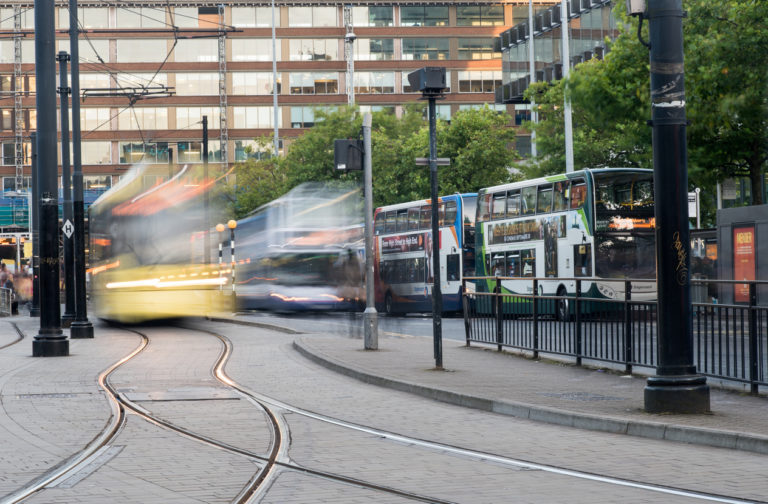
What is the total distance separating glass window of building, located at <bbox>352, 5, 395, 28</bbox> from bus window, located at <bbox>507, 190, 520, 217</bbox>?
193 ft

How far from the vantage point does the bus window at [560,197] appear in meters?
31.3

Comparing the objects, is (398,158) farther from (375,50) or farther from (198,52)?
(198,52)

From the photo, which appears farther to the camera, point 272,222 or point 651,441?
point 272,222

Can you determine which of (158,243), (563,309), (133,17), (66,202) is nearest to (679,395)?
(563,309)

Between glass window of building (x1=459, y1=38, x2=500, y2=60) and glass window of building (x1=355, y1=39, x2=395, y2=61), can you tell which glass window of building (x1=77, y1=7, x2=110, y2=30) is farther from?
glass window of building (x1=459, y1=38, x2=500, y2=60)

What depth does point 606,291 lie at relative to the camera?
15945 mm

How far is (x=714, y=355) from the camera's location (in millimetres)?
12727

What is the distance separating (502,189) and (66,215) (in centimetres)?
1309

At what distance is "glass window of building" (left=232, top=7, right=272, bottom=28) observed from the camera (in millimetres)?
89188

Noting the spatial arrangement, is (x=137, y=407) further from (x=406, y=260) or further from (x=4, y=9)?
(x=4, y=9)

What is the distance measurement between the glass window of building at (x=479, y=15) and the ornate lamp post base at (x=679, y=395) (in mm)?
83090

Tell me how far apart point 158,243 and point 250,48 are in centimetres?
6468

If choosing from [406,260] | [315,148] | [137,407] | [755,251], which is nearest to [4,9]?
[315,148]

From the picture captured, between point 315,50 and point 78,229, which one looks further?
point 315,50
